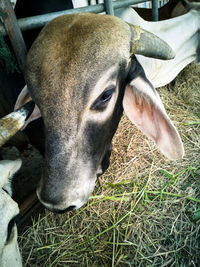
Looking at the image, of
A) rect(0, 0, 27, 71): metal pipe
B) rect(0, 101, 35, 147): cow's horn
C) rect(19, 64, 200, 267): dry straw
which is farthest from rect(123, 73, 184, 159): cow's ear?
rect(0, 0, 27, 71): metal pipe

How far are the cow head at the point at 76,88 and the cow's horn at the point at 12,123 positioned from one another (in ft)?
0.39

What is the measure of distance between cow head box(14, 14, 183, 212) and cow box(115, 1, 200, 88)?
1295mm

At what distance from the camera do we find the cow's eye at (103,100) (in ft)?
4.36

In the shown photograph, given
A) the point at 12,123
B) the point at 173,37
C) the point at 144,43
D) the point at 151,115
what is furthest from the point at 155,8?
the point at 12,123

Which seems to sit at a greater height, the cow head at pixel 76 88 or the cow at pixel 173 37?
the cow head at pixel 76 88

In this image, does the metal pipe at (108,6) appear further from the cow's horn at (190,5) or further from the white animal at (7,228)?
the cow's horn at (190,5)

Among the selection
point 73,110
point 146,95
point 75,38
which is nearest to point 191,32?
point 146,95

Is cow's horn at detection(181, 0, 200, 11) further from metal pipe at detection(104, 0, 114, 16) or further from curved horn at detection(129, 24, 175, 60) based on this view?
curved horn at detection(129, 24, 175, 60)

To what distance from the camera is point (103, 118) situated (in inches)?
55.6

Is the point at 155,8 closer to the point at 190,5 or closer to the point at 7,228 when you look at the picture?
the point at 190,5

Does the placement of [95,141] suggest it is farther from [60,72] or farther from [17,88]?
[17,88]

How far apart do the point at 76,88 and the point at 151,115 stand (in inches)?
31.0

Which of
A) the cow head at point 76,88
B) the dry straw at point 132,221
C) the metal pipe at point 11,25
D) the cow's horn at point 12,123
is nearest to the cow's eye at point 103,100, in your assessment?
the cow head at point 76,88

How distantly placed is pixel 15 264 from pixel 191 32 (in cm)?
366
